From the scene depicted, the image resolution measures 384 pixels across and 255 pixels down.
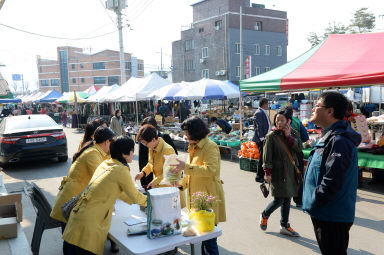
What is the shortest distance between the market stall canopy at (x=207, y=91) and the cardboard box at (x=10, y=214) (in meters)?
10.1

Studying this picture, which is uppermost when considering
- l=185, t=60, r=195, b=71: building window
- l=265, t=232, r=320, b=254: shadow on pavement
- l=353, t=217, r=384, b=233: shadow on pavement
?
l=185, t=60, r=195, b=71: building window

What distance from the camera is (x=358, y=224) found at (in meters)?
4.76

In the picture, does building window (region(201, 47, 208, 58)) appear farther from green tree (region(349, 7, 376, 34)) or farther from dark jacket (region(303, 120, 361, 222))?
dark jacket (region(303, 120, 361, 222))

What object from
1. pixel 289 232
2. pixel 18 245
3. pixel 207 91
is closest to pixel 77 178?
pixel 18 245

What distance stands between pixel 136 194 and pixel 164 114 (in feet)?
60.3

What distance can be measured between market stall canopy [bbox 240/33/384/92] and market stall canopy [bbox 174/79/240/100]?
6.36 m

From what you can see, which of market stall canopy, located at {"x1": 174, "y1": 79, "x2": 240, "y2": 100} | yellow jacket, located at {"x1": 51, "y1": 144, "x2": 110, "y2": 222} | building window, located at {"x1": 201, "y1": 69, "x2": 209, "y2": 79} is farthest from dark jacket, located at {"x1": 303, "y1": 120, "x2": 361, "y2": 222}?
building window, located at {"x1": 201, "y1": 69, "x2": 209, "y2": 79}

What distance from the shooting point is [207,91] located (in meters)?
14.4

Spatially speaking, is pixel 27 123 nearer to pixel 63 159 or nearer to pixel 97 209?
pixel 63 159

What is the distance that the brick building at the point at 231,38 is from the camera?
39188 millimetres

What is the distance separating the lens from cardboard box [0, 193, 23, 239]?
175 inches

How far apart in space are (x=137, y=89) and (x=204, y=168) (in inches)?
542

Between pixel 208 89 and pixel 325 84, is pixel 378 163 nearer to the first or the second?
pixel 325 84

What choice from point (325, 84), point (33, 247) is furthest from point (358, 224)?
point (33, 247)
